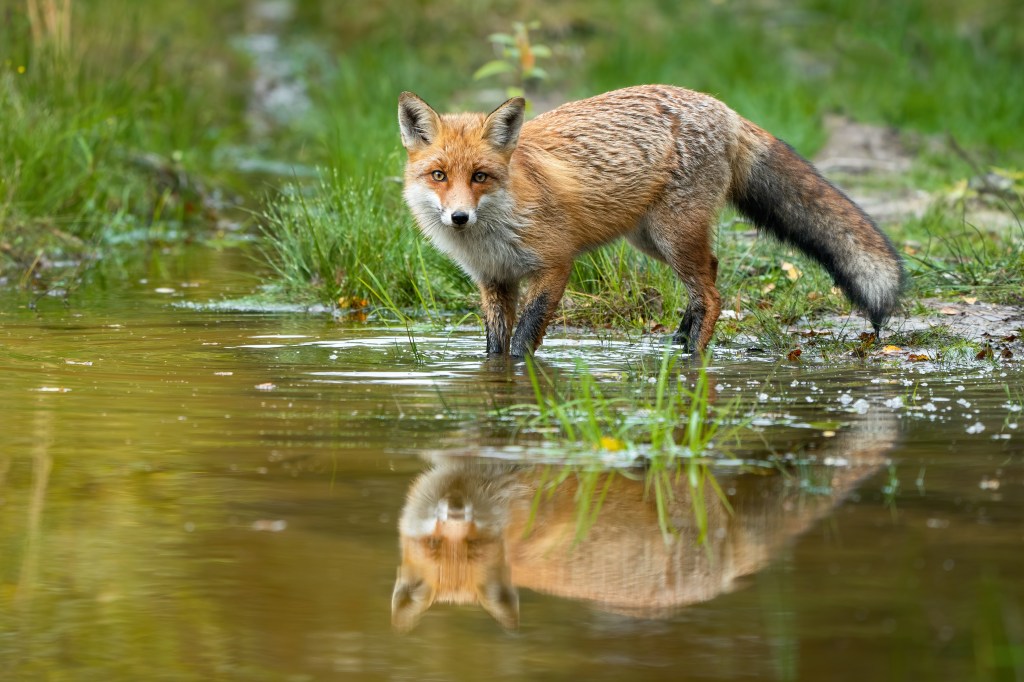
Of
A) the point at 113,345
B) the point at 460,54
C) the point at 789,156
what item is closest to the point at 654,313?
the point at 789,156

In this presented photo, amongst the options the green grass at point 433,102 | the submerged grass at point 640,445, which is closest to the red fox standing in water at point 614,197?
the green grass at point 433,102

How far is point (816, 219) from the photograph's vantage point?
713 centimetres

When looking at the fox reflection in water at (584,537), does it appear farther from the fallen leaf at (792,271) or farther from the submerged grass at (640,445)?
the fallen leaf at (792,271)

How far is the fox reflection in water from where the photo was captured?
311 centimetres

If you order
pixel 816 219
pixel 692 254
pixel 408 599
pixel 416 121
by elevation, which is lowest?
pixel 408 599

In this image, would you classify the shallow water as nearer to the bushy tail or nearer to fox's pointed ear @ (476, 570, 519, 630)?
fox's pointed ear @ (476, 570, 519, 630)

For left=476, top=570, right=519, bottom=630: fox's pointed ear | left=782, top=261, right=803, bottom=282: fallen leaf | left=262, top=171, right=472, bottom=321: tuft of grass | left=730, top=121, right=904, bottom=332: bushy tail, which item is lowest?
left=262, top=171, right=472, bottom=321: tuft of grass

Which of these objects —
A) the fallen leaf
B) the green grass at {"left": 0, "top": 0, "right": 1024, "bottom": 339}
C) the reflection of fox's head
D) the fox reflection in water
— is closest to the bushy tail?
the green grass at {"left": 0, "top": 0, "right": 1024, "bottom": 339}

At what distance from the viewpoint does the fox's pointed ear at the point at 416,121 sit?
642cm

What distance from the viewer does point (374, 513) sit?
3.69 metres

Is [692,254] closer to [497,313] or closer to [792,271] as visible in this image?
[497,313]

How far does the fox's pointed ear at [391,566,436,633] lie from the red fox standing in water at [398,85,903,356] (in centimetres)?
314

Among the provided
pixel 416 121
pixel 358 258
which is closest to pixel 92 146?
pixel 358 258

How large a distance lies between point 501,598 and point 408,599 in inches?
8.1
